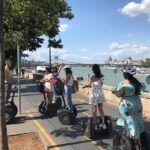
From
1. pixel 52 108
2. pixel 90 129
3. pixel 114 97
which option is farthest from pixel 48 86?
pixel 114 97

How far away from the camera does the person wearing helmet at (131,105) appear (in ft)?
24.3

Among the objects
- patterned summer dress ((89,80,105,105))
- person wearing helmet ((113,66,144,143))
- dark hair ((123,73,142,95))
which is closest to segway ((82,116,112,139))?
patterned summer dress ((89,80,105,105))

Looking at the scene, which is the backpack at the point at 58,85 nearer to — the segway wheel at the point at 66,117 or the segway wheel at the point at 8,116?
the segway wheel at the point at 66,117

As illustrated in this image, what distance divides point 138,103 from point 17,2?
3.72 meters

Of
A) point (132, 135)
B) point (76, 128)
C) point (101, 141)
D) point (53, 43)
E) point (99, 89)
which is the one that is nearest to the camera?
point (132, 135)

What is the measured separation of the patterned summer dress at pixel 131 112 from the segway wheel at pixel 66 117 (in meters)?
4.37

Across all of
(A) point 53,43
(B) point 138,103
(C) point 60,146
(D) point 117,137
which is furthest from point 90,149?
(A) point 53,43

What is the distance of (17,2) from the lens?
9.12m

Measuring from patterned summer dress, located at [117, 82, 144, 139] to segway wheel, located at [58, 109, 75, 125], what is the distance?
14.3ft

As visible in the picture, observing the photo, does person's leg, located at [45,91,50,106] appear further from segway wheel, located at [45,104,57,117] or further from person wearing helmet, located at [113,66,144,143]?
person wearing helmet, located at [113,66,144,143]

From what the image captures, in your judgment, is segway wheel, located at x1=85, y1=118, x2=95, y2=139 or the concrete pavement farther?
segway wheel, located at x1=85, y1=118, x2=95, y2=139

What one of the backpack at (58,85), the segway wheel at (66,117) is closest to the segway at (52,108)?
the backpack at (58,85)

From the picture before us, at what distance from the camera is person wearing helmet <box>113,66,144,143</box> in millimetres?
7406

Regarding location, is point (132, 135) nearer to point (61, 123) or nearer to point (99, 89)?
point (99, 89)
